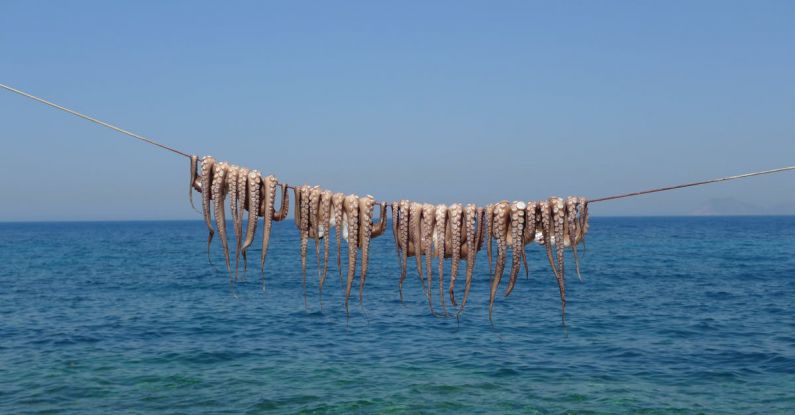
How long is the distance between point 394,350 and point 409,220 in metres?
19.9

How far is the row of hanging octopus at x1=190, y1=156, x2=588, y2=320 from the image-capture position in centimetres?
984

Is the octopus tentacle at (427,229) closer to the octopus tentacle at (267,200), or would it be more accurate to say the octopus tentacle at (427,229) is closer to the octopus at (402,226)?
the octopus at (402,226)

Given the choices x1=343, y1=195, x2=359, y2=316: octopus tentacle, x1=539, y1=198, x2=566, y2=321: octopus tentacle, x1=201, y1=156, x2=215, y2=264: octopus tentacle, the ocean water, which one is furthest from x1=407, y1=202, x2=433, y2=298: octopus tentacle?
x1=201, y1=156, x2=215, y2=264: octopus tentacle

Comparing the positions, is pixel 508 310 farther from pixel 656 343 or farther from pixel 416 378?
pixel 416 378

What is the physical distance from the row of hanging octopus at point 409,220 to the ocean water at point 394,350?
7.98 feet

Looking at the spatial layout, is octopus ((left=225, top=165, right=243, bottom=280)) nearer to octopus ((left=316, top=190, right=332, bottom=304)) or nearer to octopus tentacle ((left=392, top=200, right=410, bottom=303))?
octopus ((left=316, top=190, right=332, bottom=304))

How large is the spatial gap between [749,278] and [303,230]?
2244 inches

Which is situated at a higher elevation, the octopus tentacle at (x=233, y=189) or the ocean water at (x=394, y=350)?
the octopus tentacle at (x=233, y=189)

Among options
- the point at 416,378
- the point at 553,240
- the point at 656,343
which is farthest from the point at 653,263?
the point at 553,240

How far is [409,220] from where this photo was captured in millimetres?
10227

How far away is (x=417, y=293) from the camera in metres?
48.7

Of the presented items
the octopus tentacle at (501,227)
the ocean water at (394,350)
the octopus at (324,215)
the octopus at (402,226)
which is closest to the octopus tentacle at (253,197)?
the octopus at (324,215)

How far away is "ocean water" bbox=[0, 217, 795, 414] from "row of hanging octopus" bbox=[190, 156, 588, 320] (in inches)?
95.8

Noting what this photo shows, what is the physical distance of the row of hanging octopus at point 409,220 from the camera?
9.84 m
